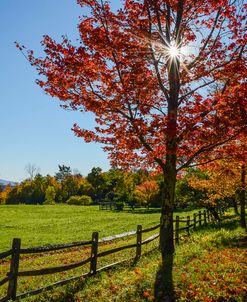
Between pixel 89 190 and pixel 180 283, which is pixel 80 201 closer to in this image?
pixel 89 190

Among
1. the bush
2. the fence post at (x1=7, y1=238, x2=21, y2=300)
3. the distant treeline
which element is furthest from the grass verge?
the bush

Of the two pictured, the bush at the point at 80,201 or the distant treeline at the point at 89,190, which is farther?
the bush at the point at 80,201

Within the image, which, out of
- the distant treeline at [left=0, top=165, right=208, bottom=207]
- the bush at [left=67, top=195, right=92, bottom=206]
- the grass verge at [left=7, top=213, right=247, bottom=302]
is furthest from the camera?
the bush at [left=67, top=195, right=92, bottom=206]

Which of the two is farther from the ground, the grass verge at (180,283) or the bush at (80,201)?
the bush at (80,201)

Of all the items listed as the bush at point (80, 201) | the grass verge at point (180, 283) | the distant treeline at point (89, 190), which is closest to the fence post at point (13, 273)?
the grass verge at point (180, 283)

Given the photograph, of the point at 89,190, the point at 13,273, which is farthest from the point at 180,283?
the point at 89,190

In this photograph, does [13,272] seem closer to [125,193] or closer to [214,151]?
[214,151]

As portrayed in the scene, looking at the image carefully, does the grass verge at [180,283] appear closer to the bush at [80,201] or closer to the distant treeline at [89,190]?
the distant treeline at [89,190]

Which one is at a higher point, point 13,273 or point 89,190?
point 89,190

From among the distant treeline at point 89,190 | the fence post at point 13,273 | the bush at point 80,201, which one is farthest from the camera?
the bush at point 80,201

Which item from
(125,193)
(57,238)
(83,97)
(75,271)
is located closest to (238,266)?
(75,271)

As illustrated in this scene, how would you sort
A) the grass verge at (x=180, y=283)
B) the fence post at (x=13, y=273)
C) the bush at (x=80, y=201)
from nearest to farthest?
the grass verge at (x=180, y=283) < the fence post at (x=13, y=273) < the bush at (x=80, y=201)

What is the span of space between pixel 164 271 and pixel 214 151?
5.35 m

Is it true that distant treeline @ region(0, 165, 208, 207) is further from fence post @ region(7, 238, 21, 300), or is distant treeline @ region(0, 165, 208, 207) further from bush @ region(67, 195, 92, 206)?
fence post @ region(7, 238, 21, 300)
